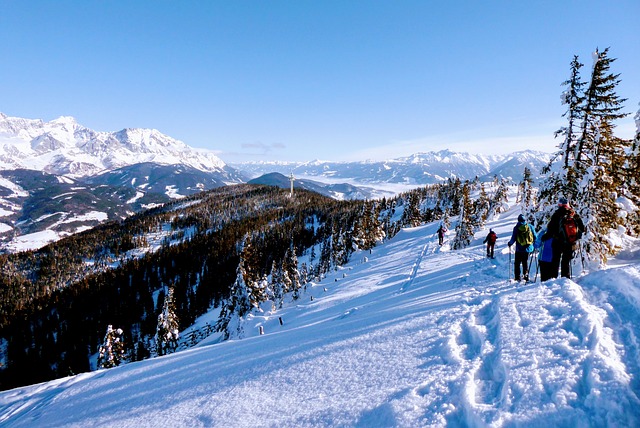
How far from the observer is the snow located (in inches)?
173

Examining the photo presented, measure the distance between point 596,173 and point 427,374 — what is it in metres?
16.5

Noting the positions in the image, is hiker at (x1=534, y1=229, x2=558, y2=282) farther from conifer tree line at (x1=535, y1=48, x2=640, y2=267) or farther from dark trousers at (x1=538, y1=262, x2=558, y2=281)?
conifer tree line at (x1=535, y1=48, x2=640, y2=267)

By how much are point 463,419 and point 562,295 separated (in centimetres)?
522

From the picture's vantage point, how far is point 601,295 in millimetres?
7156

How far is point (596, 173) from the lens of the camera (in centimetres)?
1511

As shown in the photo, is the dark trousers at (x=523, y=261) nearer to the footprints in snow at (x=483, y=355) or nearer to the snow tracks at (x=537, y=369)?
the snow tracks at (x=537, y=369)

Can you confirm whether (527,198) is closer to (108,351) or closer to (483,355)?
(483,355)

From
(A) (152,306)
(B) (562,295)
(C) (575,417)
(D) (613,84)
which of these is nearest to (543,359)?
(C) (575,417)

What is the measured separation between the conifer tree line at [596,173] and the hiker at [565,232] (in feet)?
22.6

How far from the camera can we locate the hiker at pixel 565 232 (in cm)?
916

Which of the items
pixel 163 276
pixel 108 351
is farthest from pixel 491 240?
pixel 163 276

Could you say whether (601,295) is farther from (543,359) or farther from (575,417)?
(575,417)

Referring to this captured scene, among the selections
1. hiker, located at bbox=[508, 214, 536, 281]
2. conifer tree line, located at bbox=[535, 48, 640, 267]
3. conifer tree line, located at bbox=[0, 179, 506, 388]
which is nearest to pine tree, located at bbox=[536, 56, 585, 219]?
conifer tree line, located at bbox=[535, 48, 640, 267]

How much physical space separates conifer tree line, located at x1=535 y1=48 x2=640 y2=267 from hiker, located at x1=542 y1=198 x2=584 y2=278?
6.90 metres
